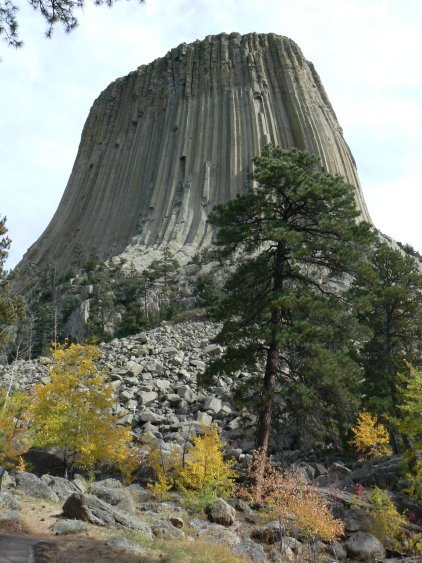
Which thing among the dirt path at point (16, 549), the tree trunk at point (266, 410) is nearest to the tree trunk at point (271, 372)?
the tree trunk at point (266, 410)

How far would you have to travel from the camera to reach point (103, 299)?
44.4m

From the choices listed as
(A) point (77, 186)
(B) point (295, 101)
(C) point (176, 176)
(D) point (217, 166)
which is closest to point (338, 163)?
(B) point (295, 101)

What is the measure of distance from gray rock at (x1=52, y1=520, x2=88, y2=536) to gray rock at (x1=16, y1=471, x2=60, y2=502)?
7.62ft

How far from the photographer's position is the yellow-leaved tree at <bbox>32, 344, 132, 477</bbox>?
1391 centimetres

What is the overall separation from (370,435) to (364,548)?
420 centimetres

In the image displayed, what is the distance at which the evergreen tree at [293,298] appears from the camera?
42.3 ft

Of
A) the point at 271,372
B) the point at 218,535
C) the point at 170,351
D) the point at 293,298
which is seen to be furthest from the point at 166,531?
the point at 170,351

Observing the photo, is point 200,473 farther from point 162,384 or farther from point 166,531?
point 162,384

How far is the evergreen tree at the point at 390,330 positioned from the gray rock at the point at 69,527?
10.1 meters

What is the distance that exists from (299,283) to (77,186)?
2553 inches

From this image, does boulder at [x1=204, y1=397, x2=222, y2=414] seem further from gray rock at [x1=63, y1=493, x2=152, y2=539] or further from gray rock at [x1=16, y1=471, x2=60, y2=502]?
gray rock at [x1=63, y1=493, x2=152, y2=539]

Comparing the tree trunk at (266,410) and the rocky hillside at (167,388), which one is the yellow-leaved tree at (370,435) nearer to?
the tree trunk at (266,410)

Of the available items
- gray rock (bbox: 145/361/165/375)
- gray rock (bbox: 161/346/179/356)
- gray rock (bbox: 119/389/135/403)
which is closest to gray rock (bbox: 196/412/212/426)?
gray rock (bbox: 119/389/135/403)

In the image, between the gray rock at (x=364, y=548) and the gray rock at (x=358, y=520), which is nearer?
the gray rock at (x=364, y=548)
